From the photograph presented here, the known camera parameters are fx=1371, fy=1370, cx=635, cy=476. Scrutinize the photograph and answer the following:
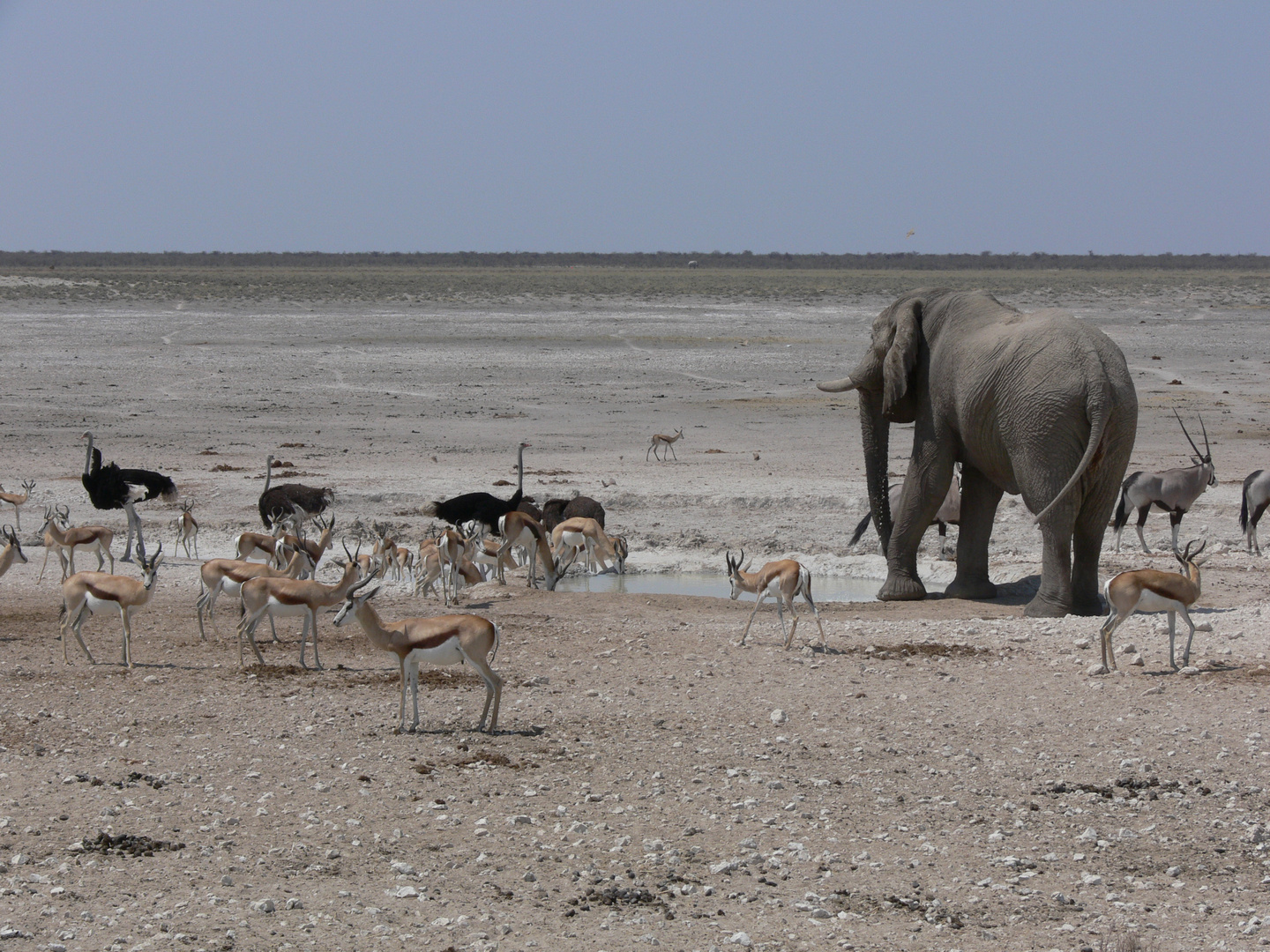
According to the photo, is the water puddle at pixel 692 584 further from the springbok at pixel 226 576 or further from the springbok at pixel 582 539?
the springbok at pixel 226 576

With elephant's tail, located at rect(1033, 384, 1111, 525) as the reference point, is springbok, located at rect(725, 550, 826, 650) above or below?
below

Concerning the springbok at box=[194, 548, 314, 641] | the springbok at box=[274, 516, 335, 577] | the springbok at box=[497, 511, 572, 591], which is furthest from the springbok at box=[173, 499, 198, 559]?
the springbok at box=[194, 548, 314, 641]

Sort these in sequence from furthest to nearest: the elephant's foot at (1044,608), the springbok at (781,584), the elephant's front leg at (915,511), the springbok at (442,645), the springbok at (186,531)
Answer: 1. the springbok at (186,531)
2. the elephant's front leg at (915,511)
3. the elephant's foot at (1044,608)
4. the springbok at (781,584)
5. the springbok at (442,645)

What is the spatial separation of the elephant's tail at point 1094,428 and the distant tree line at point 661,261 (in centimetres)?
12835

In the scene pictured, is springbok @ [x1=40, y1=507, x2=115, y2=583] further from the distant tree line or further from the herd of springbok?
the distant tree line

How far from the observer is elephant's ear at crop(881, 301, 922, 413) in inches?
587

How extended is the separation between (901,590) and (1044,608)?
6.89 feet

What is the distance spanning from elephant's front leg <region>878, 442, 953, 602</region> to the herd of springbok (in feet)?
5.86

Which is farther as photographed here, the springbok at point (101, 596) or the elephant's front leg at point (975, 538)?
the elephant's front leg at point (975, 538)

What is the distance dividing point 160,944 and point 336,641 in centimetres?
653

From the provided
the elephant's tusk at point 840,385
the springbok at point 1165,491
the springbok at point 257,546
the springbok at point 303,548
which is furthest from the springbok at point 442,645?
the springbok at point 1165,491

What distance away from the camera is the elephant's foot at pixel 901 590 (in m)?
14.8

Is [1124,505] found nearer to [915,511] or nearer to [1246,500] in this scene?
[1246,500]

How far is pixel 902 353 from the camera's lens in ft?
48.9
